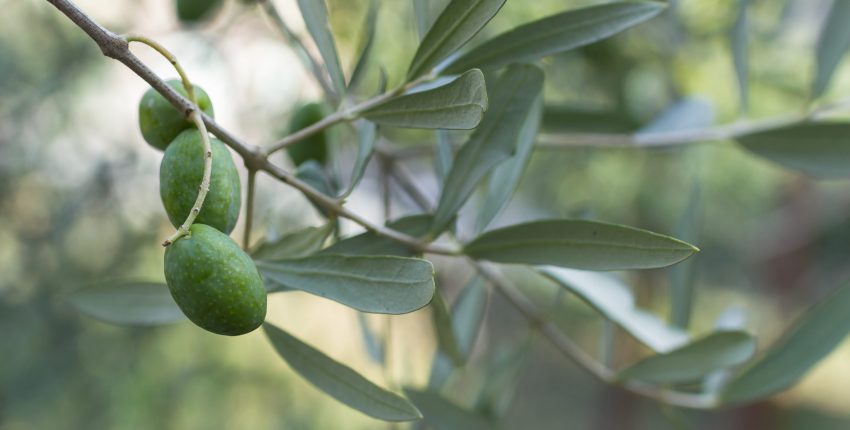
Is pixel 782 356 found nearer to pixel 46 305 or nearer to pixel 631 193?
pixel 46 305

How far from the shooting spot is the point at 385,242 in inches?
23.8

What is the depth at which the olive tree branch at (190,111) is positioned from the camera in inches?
17.3

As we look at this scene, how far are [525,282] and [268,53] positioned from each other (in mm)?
2311

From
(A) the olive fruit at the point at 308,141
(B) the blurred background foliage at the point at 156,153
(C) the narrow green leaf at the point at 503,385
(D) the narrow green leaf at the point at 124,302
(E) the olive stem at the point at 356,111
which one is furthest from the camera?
(B) the blurred background foliage at the point at 156,153

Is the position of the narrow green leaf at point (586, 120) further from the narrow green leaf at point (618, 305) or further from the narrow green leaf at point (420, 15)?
the narrow green leaf at point (420, 15)

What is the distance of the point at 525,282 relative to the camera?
379cm

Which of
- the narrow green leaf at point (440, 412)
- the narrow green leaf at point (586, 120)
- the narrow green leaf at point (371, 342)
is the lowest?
the narrow green leaf at point (440, 412)

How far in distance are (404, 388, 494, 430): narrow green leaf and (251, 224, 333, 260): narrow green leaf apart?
202 millimetres

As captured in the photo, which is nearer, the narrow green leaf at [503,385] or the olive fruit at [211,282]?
the olive fruit at [211,282]

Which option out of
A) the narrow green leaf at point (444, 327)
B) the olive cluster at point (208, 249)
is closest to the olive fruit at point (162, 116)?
the olive cluster at point (208, 249)

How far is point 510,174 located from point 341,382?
262 mm

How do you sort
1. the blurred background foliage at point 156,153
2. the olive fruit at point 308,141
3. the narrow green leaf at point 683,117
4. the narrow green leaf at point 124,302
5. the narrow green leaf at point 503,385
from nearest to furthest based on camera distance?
the narrow green leaf at point 124,302 → the olive fruit at point 308,141 → the narrow green leaf at point 503,385 → the narrow green leaf at point 683,117 → the blurred background foliage at point 156,153

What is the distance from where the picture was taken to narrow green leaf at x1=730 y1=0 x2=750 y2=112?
862 millimetres

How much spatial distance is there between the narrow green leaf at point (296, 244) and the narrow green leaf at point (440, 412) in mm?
202
